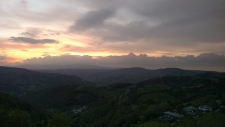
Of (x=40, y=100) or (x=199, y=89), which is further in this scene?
(x=40, y=100)

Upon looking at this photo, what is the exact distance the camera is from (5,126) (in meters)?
20.8

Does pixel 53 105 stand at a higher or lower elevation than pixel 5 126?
lower

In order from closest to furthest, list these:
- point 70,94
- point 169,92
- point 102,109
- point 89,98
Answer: point 102,109 < point 169,92 < point 89,98 < point 70,94

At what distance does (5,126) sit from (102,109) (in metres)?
78.9

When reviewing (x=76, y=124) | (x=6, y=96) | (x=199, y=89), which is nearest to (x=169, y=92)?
(x=199, y=89)

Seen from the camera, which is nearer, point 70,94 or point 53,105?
point 53,105

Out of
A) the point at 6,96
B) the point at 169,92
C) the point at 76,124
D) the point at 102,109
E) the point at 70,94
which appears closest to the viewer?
the point at 6,96

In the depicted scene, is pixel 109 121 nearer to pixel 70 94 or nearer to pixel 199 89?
pixel 199 89

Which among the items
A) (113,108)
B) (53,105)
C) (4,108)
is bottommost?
(53,105)

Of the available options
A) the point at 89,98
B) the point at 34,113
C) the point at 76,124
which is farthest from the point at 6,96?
the point at 89,98

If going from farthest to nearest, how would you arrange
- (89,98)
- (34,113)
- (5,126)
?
(89,98) → (34,113) → (5,126)

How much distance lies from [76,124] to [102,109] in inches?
603

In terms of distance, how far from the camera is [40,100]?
6535 inches

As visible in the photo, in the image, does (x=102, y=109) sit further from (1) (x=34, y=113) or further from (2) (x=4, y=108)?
(2) (x=4, y=108)
